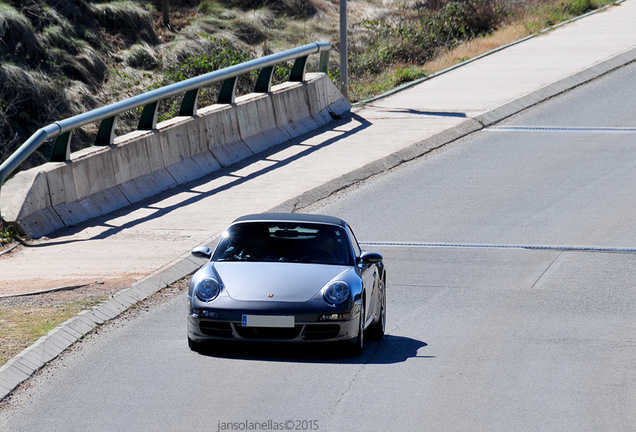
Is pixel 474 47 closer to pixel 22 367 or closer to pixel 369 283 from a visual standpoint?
pixel 369 283

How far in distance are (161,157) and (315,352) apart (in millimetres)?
8010

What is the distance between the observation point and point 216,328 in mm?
9453

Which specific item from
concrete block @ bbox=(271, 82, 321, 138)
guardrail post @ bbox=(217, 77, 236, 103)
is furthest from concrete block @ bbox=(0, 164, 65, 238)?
concrete block @ bbox=(271, 82, 321, 138)

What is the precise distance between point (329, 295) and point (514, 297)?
3341mm

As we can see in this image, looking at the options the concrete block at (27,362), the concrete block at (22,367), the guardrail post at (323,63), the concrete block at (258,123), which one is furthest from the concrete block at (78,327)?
the guardrail post at (323,63)

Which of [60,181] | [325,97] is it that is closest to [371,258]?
[60,181]

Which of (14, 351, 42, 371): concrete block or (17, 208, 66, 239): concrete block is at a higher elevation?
(14, 351, 42, 371): concrete block

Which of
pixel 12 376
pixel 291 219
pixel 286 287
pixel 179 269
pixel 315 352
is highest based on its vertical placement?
pixel 291 219

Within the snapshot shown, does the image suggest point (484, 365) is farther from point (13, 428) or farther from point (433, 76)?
point (433, 76)

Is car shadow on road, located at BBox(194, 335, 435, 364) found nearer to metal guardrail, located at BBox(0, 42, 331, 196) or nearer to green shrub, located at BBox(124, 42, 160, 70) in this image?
metal guardrail, located at BBox(0, 42, 331, 196)

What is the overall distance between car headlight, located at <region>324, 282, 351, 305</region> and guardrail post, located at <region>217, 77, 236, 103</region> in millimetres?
10303

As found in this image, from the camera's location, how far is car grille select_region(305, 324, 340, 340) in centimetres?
938

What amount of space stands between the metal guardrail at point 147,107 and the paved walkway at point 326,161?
1.13m

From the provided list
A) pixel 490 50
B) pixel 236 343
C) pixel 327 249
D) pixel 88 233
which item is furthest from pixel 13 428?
pixel 490 50
